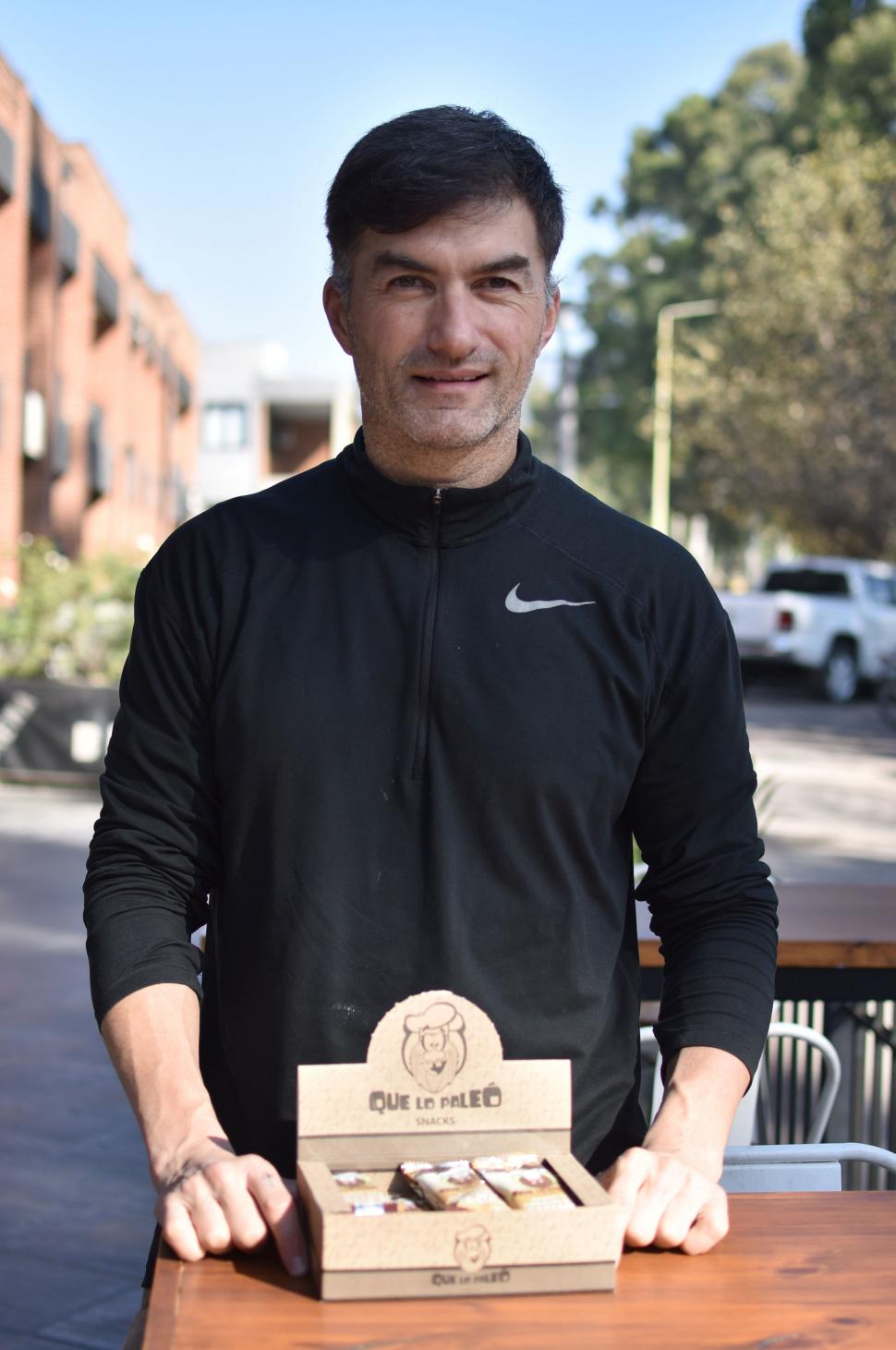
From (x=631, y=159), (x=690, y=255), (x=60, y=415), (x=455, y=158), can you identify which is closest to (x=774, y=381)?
(x=60, y=415)

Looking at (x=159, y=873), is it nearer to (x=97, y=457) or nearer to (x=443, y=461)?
(x=443, y=461)

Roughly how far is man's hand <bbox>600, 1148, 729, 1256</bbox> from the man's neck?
2.85 feet

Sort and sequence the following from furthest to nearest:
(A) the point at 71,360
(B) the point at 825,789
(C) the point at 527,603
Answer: (A) the point at 71,360 → (B) the point at 825,789 → (C) the point at 527,603

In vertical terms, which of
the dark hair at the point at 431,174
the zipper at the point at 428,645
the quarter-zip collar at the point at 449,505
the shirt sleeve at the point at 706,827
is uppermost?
the dark hair at the point at 431,174

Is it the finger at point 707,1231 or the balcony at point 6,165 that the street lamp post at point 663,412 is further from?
the finger at point 707,1231

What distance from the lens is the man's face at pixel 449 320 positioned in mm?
2068

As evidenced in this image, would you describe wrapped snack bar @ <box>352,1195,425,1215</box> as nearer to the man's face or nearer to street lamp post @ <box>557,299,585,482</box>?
the man's face

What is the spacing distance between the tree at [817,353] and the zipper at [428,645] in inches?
1114

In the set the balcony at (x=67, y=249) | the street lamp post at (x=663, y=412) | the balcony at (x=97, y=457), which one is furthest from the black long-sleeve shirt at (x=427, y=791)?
the street lamp post at (x=663, y=412)

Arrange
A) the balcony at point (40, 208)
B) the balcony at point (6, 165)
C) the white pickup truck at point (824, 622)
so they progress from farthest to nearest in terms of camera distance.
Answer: the white pickup truck at point (824, 622) < the balcony at point (40, 208) < the balcony at point (6, 165)

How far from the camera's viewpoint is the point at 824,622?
25.9 m

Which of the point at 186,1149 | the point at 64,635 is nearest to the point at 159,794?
the point at 186,1149

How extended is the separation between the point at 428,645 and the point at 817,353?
3003cm

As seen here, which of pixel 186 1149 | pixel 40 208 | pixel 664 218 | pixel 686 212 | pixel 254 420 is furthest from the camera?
pixel 254 420
